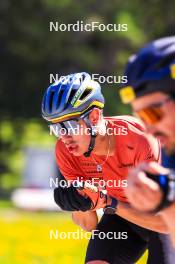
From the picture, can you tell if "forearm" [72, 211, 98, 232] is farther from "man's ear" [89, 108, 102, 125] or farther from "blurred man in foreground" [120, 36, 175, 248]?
"blurred man in foreground" [120, 36, 175, 248]

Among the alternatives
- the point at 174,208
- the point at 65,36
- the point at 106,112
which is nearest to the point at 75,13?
the point at 65,36

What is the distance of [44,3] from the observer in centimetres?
2820

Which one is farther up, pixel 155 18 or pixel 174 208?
pixel 155 18

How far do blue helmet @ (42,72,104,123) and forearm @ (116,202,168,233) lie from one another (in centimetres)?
91

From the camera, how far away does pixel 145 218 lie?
Result: 3.85 meters

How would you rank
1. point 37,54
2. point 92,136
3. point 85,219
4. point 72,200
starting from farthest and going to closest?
1. point 37,54
2. point 85,219
3. point 92,136
4. point 72,200

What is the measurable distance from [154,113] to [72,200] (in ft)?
Result: 4.55

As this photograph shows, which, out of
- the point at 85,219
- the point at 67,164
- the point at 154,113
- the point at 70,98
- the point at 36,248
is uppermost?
the point at 70,98

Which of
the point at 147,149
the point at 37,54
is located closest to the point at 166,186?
the point at 147,149

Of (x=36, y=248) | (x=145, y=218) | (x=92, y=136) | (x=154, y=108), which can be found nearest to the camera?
(x=154, y=108)

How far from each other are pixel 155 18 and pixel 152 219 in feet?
39.8

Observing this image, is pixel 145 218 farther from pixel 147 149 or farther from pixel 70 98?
pixel 70 98

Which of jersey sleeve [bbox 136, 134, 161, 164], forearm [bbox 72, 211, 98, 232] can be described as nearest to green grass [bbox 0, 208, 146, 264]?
forearm [bbox 72, 211, 98, 232]

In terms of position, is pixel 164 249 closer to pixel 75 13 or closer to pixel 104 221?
pixel 104 221
